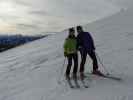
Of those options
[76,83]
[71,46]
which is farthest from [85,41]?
[76,83]

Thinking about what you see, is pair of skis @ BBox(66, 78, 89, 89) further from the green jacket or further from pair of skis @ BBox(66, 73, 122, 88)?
the green jacket

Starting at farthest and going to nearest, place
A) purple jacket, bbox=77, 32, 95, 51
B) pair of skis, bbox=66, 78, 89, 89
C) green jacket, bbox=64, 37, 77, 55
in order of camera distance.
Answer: purple jacket, bbox=77, 32, 95, 51, green jacket, bbox=64, 37, 77, 55, pair of skis, bbox=66, 78, 89, 89

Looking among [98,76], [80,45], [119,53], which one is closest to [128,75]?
[98,76]

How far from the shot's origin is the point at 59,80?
13.4 meters

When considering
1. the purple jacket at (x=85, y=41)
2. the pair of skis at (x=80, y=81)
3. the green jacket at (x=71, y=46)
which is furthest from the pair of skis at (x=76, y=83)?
the purple jacket at (x=85, y=41)

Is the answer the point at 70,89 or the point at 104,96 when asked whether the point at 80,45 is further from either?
the point at 104,96

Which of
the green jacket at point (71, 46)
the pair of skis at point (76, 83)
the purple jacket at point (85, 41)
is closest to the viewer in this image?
the pair of skis at point (76, 83)

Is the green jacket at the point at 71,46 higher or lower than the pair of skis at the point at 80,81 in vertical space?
higher

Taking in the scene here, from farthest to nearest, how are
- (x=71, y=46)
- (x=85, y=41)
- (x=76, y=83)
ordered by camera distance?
1. (x=85, y=41)
2. (x=71, y=46)
3. (x=76, y=83)

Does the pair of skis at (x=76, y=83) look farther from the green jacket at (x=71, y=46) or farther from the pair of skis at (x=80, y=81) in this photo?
the green jacket at (x=71, y=46)

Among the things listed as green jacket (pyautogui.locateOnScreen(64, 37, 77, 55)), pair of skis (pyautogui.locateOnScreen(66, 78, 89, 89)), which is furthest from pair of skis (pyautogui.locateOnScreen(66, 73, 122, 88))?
green jacket (pyautogui.locateOnScreen(64, 37, 77, 55))

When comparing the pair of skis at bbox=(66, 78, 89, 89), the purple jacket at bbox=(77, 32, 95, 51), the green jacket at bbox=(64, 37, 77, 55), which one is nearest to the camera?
the pair of skis at bbox=(66, 78, 89, 89)

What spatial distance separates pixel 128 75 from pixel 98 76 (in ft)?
4.32

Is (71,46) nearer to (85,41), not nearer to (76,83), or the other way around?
(85,41)
